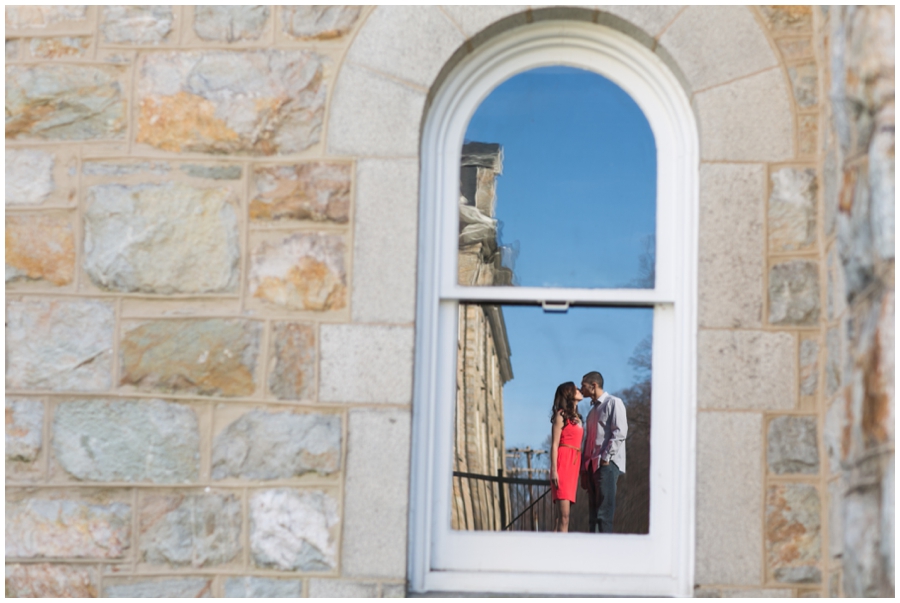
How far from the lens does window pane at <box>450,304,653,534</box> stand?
10.9ft

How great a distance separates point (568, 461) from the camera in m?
3.71

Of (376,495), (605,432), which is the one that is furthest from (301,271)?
(605,432)

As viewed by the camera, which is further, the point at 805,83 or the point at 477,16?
the point at 477,16

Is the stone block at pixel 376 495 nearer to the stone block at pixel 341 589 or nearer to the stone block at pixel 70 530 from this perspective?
the stone block at pixel 341 589

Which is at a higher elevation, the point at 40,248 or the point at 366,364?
the point at 40,248

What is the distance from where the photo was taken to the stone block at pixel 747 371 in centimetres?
301

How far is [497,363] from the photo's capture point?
3.48 m

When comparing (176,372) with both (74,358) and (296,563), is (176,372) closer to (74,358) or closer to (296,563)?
(74,358)

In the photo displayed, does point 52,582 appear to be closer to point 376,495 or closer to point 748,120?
point 376,495

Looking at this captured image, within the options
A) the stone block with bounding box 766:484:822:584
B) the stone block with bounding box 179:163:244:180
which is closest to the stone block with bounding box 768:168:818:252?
the stone block with bounding box 766:484:822:584

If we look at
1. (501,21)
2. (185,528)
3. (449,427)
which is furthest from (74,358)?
(501,21)

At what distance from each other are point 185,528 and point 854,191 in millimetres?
2320

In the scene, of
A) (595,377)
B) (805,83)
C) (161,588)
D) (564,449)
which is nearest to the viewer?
(161,588)

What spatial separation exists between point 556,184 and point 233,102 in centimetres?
120
